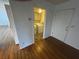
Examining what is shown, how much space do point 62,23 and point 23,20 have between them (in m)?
2.30

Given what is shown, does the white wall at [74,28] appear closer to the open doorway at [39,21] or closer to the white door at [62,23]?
the white door at [62,23]

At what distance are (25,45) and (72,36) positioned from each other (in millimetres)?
2525

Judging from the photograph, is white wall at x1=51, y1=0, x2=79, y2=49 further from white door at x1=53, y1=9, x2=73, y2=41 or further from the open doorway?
the open doorway

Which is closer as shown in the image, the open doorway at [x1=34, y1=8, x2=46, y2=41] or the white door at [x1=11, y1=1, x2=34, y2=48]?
the white door at [x1=11, y1=1, x2=34, y2=48]

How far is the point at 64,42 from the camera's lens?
3363 millimetres

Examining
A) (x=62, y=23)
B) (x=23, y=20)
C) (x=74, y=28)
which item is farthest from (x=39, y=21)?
(x=74, y=28)

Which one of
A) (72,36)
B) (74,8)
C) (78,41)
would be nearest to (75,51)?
(78,41)

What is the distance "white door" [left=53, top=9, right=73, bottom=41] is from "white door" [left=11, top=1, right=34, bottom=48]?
1858mm

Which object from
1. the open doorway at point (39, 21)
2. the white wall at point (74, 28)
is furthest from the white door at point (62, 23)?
the open doorway at point (39, 21)

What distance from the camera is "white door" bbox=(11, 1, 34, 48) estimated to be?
2225 millimetres

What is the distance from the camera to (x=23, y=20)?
2467 millimetres

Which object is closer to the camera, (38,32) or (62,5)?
Answer: (62,5)

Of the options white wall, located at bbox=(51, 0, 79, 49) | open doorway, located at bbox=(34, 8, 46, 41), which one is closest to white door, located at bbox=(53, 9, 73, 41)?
white wall, located at bbox=(51, 0, 79, 49)

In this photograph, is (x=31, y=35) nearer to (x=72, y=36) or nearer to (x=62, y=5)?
(x=72, y=36)
